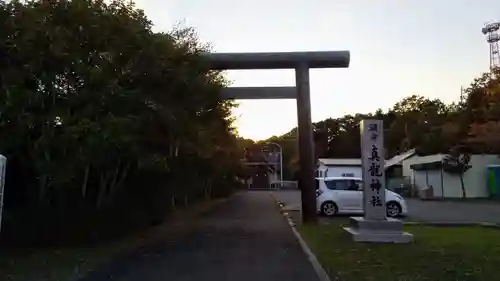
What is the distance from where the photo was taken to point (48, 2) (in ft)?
37.6

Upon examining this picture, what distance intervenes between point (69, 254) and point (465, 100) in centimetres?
3722

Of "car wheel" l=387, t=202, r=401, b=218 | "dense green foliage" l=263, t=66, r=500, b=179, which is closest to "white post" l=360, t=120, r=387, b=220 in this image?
"car wheel" l=387, t=202, r=401, b=218

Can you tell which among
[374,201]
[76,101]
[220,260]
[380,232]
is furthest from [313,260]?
[76,101]

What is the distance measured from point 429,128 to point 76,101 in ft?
153

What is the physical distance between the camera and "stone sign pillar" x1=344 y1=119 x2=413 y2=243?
1356cm

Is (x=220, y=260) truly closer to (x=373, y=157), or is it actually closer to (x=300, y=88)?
(x=373, y=157)

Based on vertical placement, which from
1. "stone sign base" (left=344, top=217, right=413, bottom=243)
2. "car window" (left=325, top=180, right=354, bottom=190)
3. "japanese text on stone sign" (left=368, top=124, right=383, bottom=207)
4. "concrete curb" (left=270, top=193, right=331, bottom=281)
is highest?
"japanese text on stone sign" (left=368, top=124, right=383, bottom=207)

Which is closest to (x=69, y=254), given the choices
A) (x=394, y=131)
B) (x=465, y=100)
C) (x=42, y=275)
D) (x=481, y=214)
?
(x=42, y=275)

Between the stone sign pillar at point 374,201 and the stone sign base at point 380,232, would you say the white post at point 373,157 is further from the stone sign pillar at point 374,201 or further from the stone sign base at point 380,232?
the stone sign base at point 380,232

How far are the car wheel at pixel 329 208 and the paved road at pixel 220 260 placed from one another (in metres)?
6.38

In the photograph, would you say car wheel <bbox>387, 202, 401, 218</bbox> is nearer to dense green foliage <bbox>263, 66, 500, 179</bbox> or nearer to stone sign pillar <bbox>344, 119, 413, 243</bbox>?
stone sign pillar <bbox>344, 119, 413, 243</bbox>

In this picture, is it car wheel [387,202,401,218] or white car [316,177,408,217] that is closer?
car wheel [387,202,401,218]

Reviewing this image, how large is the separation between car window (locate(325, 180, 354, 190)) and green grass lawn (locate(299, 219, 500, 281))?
7065 millimetres

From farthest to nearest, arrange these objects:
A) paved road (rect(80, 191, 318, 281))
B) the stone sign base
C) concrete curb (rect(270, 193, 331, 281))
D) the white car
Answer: the white car, the stone sign base, paved road (rect(80, 191, 318, 281)), concrete curb (rect(270, 193, 331, 281))
